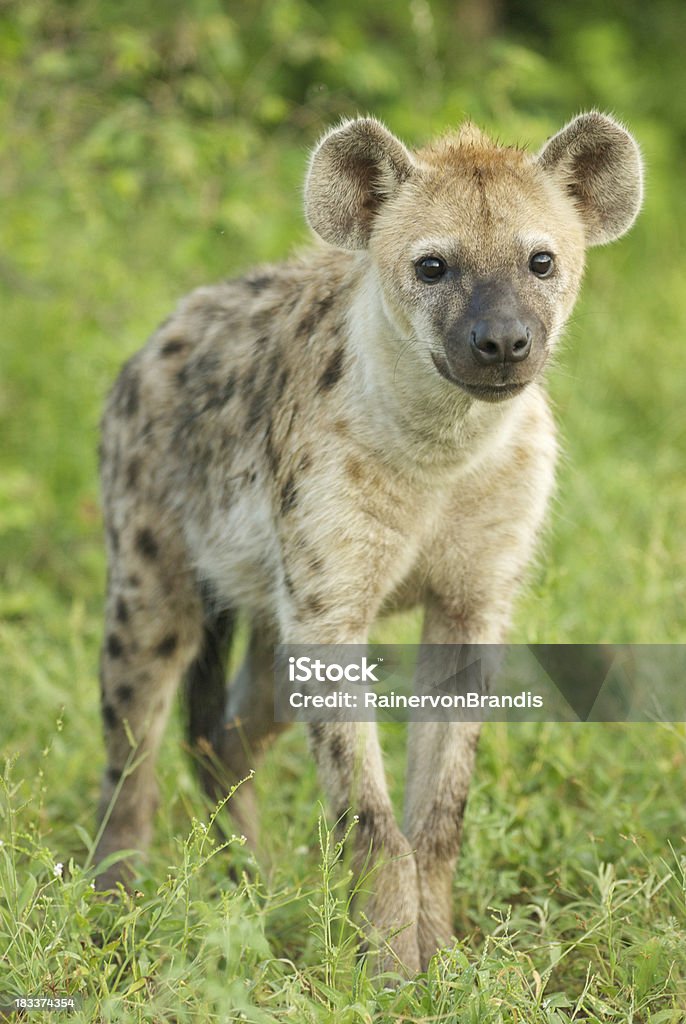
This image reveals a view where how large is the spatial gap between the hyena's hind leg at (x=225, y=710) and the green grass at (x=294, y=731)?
0.22ft

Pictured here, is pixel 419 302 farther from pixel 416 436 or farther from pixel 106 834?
pixel 106 834

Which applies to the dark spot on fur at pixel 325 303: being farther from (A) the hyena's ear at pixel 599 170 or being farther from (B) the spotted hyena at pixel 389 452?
(A) the hyena's ear at pixel 599 170

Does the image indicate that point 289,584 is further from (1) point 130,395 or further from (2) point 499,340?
(1) point 130,395

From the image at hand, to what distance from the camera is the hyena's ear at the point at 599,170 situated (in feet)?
9.71

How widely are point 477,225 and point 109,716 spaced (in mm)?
1534

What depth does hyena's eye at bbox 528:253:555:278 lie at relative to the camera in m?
2.80

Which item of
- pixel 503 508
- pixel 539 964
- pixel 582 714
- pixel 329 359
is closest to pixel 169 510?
pixel 329 359

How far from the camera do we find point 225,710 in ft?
12.2

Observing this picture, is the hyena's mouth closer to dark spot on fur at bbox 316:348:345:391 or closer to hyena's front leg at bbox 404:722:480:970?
dark spot on fur at bbox 316:348:345:391

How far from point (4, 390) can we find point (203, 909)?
337 centimetres

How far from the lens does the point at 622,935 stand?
9.15ft

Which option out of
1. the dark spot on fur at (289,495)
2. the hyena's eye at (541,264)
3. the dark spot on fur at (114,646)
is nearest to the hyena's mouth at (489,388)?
the hyena's eye at (541,264)

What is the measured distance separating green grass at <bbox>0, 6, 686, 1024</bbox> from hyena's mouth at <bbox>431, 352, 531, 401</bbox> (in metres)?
0.56

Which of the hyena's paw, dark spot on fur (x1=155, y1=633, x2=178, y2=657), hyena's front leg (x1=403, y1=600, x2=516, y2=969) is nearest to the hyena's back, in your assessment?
dark spot on fur (x1=155, y1=633, x2=178, y2=657)
